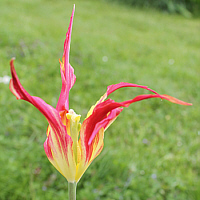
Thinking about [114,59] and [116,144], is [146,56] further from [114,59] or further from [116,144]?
[116,144]

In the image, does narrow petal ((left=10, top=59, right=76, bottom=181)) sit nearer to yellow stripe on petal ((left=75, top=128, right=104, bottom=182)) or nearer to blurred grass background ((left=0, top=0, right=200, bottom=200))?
yellow stripe on petal ((left=75, top=128, right=104, bottom=182))

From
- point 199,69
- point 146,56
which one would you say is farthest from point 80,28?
point 199,69

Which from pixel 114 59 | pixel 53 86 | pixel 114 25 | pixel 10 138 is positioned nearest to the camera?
pixel 10 138

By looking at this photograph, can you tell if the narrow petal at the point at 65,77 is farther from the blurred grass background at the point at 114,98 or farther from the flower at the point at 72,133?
the blurred grass background at the point at 114,98

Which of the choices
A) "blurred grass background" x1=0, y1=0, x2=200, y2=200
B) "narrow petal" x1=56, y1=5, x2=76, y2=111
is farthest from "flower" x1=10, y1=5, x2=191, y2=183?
"blurred grass background" x1=0, y1=0, x2=200, y2=200

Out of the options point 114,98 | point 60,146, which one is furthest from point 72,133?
point 114,98

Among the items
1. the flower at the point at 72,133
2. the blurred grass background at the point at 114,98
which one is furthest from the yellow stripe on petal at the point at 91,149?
the blurred grass background at the point at 114,98

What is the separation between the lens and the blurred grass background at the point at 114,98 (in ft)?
4.79

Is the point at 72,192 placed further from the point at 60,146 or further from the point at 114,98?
the point at 114,98

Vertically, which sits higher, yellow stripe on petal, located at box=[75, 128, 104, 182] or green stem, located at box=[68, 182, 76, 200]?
yellow stripe on petal, located at box=[75, 128, 104, 182]

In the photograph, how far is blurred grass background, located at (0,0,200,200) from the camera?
1460 mm

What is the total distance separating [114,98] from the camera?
2.49 metres

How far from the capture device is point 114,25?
513cm

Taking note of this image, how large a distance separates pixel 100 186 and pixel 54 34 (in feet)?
9.29
